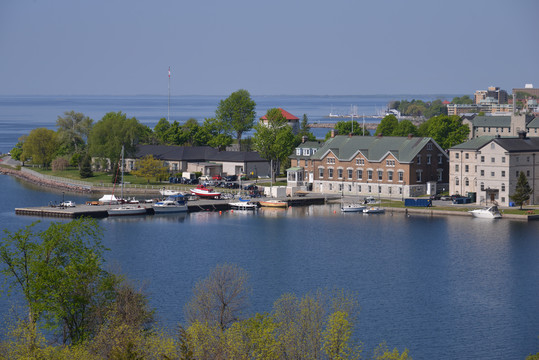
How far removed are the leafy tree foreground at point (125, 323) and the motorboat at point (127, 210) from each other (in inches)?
1750

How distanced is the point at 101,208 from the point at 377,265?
3653 cm

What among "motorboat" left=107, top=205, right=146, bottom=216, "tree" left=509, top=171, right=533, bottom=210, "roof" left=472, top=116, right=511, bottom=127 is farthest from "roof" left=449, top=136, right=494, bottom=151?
"roof" left=472, top=116, right=511, bottom=127

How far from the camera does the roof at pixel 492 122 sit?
482 feet

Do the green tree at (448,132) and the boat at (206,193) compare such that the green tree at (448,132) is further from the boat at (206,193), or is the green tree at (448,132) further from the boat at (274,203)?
the boat at (206,193)

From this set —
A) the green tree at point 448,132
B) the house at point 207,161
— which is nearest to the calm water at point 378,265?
the house at point 207,161

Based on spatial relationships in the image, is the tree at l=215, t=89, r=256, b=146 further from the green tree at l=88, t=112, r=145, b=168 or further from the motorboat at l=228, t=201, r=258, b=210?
the motorboat at l=228, t=201, r=258, b=210

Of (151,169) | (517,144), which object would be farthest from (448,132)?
(151,169)

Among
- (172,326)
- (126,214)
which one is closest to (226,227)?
(126,214)

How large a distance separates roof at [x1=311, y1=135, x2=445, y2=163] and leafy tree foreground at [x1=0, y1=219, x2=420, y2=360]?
2052 inches

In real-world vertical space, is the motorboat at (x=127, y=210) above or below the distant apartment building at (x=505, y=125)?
below

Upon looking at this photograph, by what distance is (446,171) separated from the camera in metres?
103

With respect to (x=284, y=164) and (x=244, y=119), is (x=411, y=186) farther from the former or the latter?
(x=244, y=119)

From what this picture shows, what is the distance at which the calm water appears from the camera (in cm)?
5047

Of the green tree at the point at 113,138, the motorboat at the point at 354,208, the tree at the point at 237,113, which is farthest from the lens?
the tree at the point at 237,113
